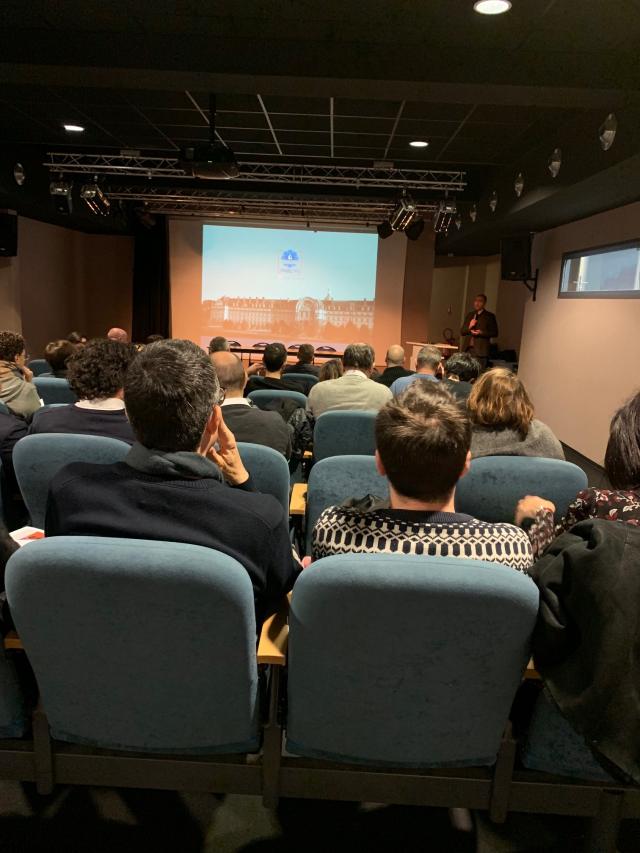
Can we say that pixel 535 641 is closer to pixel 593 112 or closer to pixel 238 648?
pixel 238 648

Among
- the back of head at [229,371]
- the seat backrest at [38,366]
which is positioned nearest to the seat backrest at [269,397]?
the back of head at [229,371]

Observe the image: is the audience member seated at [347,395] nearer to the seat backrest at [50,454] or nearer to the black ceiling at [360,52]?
the seat backrest at [50,454]

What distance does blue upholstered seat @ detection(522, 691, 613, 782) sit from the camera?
1352 mm

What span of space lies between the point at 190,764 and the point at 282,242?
411 inches

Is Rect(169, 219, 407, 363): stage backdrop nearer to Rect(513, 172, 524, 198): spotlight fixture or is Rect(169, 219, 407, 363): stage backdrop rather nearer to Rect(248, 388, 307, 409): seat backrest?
Rect(513, 172, 524, 198): spotlight fixture

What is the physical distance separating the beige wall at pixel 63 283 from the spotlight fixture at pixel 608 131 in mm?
8319

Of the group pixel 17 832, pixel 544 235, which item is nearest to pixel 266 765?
pixel 17 832

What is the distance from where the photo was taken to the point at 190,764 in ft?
4.66

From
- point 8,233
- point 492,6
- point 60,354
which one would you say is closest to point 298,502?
point 492,6

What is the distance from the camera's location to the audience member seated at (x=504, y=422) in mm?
2555

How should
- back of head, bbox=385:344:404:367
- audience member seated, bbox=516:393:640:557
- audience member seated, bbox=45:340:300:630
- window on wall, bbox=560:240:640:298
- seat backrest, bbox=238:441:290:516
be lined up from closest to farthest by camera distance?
audience member seated, bbox=45:340:300:630, audience member seated, bbox=516:393:640:557, seat backrest, bbox=238:441:290:516, back of head, bbox=385:344:404:367, window on wall, bbox=560:240:640:298

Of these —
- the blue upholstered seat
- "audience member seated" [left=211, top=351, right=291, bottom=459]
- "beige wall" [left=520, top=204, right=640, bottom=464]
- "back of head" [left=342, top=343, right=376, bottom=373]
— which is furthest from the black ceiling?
the blue upholstered seat

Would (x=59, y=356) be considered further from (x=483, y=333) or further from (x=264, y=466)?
(x=483, y=333)

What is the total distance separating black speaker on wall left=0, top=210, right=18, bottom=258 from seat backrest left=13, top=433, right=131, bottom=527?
7.32m
